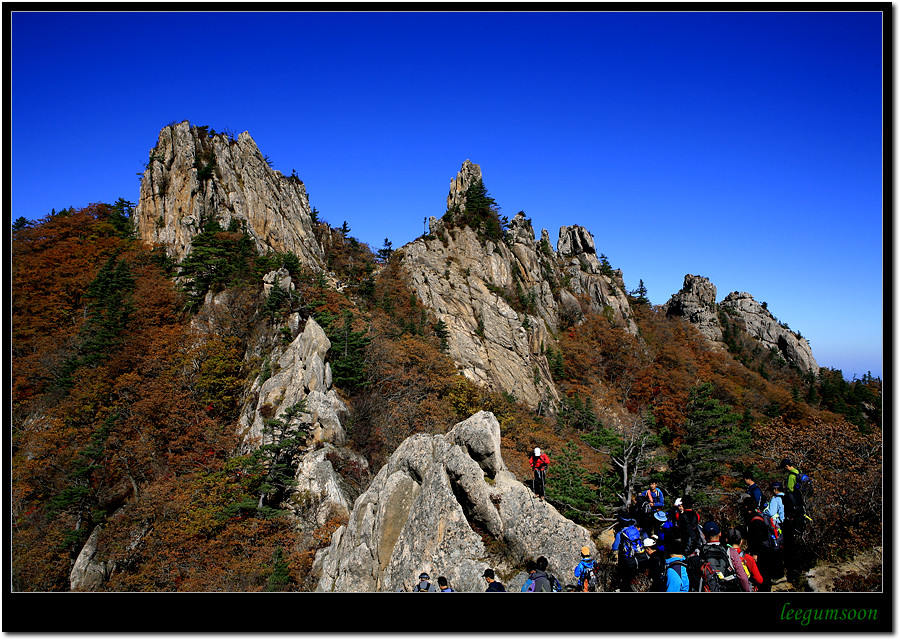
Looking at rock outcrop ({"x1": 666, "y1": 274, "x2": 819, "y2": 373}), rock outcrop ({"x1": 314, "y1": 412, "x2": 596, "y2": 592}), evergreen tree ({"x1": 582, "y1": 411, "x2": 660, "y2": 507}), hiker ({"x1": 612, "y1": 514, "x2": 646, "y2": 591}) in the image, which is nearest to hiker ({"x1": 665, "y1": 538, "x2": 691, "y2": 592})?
hiker ({"x1": 612, "y1": 514, "x2": 646, "y2": 591})

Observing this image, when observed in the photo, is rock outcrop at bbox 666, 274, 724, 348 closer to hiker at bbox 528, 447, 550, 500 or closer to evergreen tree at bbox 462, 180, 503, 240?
evergreen tree at bbox 462, 180, 503, 240

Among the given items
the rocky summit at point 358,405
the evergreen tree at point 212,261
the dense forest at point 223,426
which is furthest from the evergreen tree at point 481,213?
the evergreen tree at point 212,261

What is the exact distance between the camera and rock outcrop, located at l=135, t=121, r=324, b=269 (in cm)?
3778

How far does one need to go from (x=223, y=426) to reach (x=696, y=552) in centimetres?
2319

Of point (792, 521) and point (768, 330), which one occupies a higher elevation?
point (768, 330)

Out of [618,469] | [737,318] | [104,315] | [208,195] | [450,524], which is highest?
[208,195]

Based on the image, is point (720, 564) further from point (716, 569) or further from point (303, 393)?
point (303, 393)

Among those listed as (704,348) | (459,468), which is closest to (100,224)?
(459,468)

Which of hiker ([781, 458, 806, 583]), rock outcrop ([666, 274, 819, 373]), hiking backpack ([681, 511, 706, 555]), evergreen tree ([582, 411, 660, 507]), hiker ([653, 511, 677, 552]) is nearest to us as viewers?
hiking backpack ([681, 511, 706, 555])

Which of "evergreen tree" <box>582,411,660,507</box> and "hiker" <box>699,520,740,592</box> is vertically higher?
"hiker" <box>699,520,740,592</box>

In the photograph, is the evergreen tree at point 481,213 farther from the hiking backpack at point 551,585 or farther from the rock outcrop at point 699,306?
the hiking backpack at point 551,585

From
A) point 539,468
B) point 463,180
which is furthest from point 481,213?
point 539,468

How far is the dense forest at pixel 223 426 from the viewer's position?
545 inches

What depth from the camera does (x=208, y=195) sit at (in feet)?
127
